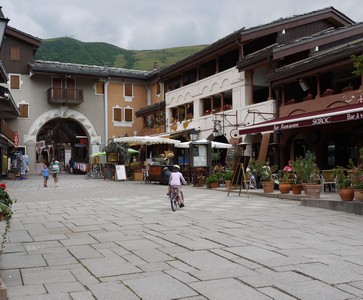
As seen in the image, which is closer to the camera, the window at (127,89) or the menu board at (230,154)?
the menu board at (230,154)

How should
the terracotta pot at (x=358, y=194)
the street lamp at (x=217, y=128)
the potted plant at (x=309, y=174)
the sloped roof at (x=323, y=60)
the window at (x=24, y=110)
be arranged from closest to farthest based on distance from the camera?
the terracotta pot at (x=358, y=194) → the potted plant at (x=309, y=174) → the sloped roof at (x=323, y=60) → the street lamp at (x=217, y=128) → the window at (x=24, y=110)

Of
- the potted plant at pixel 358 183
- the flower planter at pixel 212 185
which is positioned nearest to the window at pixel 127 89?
the flower planter at pixel 212 185

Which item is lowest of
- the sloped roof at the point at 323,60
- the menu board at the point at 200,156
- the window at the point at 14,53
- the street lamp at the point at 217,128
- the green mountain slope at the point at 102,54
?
the menu board at the point at 200,156

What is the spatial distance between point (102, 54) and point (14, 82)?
85.5m

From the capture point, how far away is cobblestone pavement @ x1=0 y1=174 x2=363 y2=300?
4184 millimetres

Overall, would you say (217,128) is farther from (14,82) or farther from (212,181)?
(14,82)

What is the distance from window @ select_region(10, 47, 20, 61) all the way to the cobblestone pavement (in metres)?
28.4

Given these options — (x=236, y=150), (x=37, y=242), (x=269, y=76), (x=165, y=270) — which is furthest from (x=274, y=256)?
(x=236, y=150)

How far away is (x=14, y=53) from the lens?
115 feet

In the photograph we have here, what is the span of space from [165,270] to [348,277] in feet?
6.45

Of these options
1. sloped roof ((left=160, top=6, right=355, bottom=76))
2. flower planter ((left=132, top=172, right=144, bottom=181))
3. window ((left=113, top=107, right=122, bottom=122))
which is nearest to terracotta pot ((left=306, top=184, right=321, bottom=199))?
sloped roof ((left=160, top=6, right=355, bottom=76))

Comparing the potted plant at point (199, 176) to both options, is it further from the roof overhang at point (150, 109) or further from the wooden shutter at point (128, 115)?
the wooden shutter at point (128, 115)

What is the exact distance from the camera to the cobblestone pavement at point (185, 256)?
4.18 meters

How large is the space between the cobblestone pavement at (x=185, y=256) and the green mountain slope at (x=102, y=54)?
7771cm
